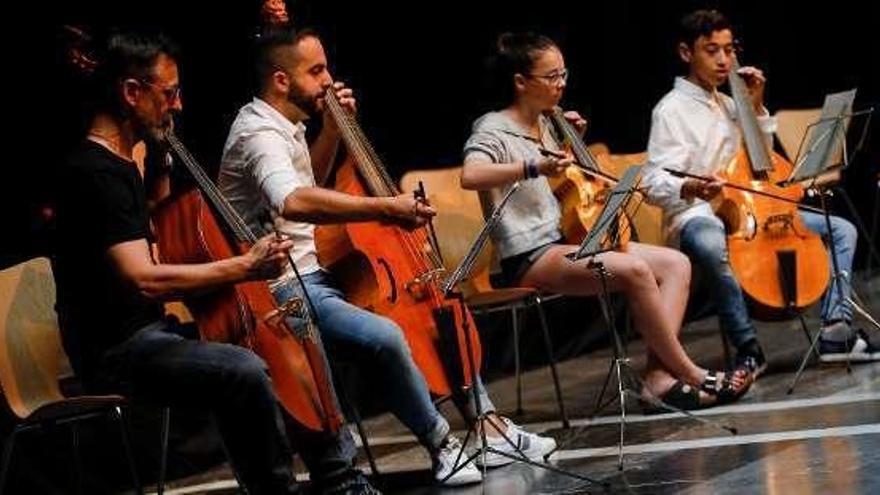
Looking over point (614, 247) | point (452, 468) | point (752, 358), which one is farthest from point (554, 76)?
point (452, 468)

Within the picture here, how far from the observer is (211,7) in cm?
654

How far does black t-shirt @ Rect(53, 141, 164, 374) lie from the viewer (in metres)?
4.34

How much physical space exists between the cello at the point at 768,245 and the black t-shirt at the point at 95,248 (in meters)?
2.57

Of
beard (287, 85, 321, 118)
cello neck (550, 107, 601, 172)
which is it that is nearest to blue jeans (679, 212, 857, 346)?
cello neck (550, 107, 601, 172)

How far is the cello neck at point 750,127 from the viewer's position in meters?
6.33

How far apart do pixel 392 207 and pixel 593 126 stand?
3.79 metres

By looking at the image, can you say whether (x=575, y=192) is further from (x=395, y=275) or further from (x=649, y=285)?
(x=395, y=275)

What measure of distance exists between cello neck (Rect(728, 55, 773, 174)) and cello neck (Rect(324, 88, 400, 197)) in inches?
71.7

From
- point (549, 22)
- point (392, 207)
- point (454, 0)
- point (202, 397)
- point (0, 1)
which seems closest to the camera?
point (202, 397)

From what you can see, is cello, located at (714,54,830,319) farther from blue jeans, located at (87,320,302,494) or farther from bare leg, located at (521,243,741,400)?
blue jeans, located at (87,320,302,494)

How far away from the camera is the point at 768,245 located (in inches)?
247

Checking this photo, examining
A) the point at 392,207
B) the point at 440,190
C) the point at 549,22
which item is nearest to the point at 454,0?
the point at 549,22

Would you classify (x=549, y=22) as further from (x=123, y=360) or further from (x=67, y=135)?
(x=123, y=360)

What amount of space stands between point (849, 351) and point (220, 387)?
290 centimetres
